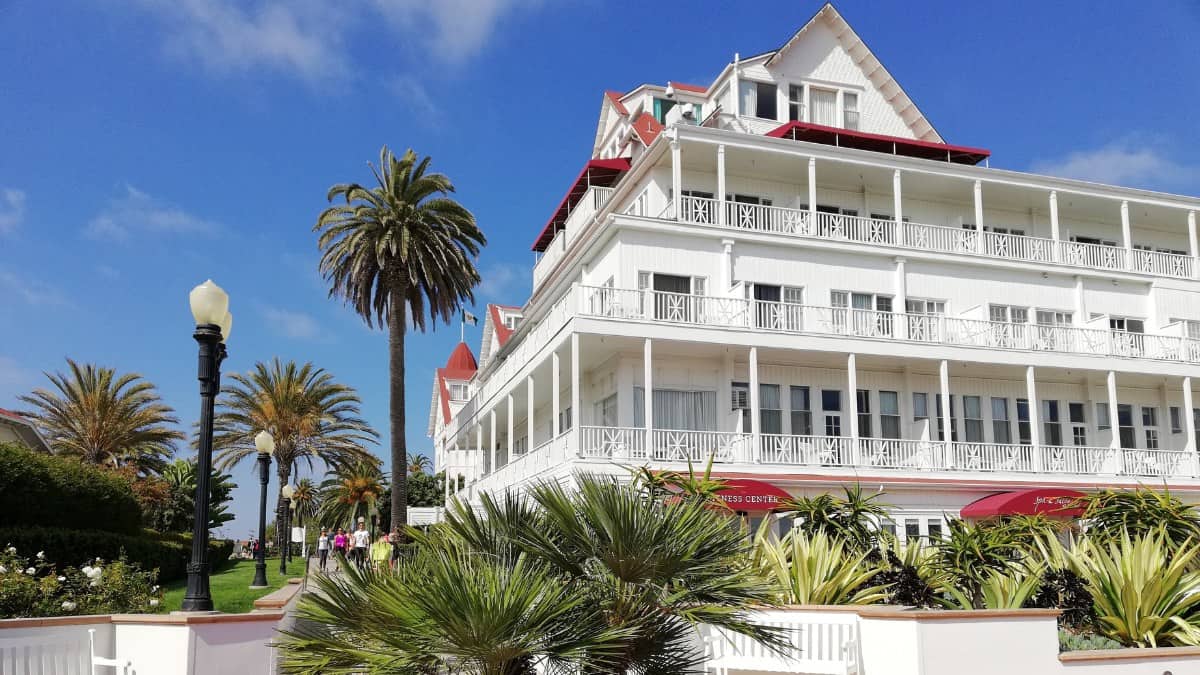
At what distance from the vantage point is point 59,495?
23.2m

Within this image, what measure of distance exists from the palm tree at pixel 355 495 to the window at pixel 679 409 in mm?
33313

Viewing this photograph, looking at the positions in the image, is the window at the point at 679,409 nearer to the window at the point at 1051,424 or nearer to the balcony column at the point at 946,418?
the balcony column at the point at 946,418

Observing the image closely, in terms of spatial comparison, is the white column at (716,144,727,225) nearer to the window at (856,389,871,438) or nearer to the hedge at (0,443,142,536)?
the window at (856,389,871,438)

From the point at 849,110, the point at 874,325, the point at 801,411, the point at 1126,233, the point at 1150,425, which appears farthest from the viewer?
the point at 849,110

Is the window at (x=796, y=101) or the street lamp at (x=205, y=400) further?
the window at (x=796, y=101)

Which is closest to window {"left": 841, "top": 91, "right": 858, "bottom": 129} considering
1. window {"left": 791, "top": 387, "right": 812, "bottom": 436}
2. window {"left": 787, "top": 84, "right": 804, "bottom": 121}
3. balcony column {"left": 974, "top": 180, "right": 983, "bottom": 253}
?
window {"left": 787, "top": 84, "right": 804, "bottom": 121}

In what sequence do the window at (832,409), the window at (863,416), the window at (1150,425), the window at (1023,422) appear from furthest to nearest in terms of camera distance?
1. the window at (1150,425)
2. the window at (1023,422)
3. the window at (863,416)
4. the window at (832,409)

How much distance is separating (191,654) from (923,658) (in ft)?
19.6

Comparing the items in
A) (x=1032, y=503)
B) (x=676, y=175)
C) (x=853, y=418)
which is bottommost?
(x=1032, y=503)

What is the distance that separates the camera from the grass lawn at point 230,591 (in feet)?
63.0

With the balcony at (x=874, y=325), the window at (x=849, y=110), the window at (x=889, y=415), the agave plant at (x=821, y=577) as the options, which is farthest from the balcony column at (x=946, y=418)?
the agave plant at (x=821, y=577)

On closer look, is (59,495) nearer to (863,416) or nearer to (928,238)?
(863,416)

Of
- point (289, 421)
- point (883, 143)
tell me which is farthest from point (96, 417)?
point (883, 143)

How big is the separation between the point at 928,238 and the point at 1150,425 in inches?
376
